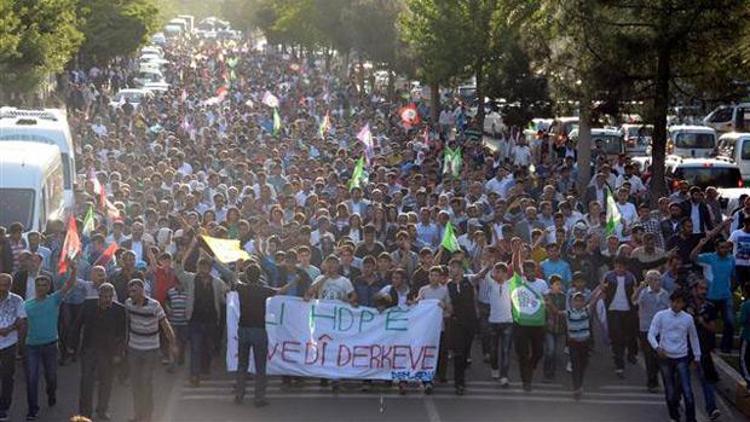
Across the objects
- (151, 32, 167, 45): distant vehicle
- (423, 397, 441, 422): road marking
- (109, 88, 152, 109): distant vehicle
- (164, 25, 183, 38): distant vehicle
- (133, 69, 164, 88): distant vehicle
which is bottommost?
(423, 397, 441, 422): road marking

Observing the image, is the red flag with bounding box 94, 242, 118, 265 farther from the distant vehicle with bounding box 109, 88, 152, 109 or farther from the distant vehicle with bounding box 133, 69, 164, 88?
the distant vehicle with bounding box 133, 69, 164, 88

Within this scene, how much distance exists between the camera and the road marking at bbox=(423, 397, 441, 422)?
566 inches

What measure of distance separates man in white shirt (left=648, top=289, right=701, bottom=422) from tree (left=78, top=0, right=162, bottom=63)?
43295 mm

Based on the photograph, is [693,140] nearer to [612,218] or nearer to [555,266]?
[612,218]

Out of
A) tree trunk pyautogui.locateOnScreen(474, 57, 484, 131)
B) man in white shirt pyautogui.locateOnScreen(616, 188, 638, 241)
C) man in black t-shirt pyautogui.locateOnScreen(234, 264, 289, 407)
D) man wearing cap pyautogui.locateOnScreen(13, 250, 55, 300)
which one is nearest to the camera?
man in black t-shirt pyautogui.locateOnScreen(234, 264, 289, 407)

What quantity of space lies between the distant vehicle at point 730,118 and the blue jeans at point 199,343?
30884 millimetres

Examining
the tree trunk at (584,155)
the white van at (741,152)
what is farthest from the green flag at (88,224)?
the white van at (741,152)

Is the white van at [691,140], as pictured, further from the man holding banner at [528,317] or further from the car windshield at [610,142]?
the man holding banner at [528,317]

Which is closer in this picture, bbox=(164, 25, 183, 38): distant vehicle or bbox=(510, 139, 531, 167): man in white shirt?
bbox=(510, 139, 531, 167): man in white shirt

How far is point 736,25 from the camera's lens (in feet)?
83.5

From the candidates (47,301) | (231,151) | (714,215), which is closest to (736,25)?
(714,215)

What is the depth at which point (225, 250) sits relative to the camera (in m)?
16.6

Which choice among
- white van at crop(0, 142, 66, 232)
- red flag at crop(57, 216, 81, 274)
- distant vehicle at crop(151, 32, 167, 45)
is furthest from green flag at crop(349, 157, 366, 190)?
distant vehicle at crop(151, 32, 167, 45)

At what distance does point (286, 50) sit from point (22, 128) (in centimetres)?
8472
